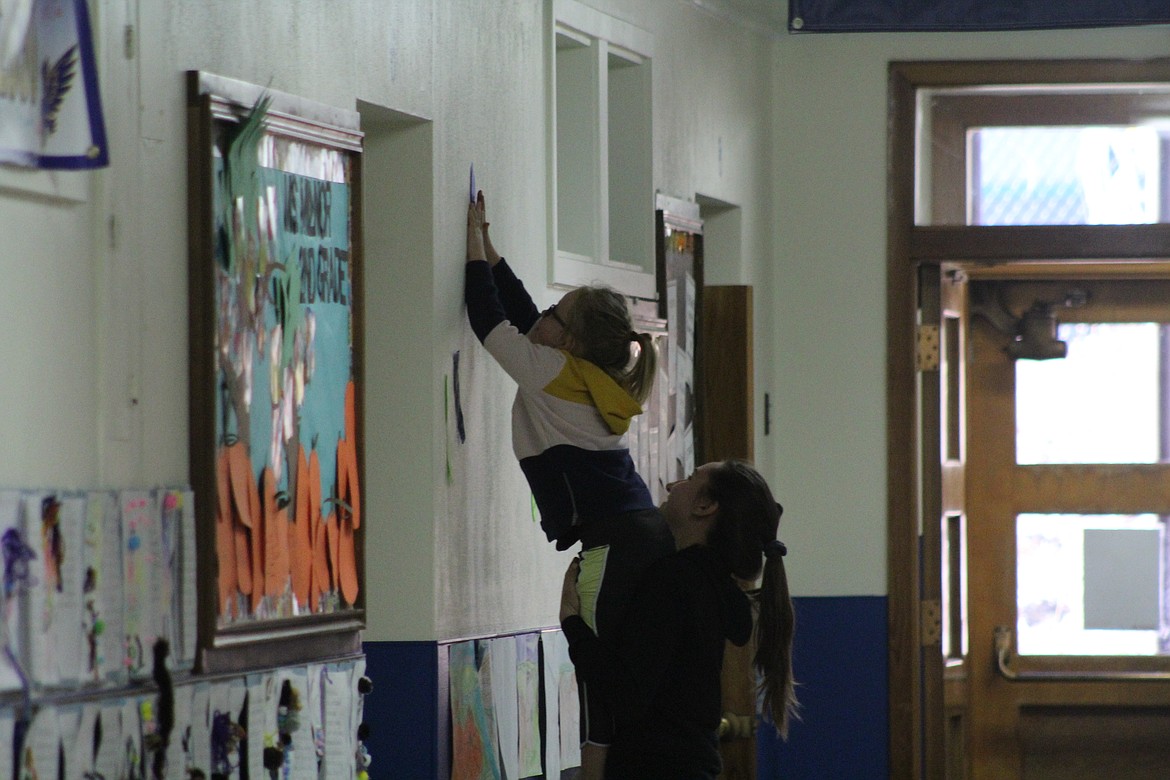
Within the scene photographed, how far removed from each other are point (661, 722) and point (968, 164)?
162 inches

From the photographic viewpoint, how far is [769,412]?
705cm

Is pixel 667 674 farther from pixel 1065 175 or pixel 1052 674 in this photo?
pixel 1052 674

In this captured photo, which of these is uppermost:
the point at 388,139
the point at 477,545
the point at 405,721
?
the point at 388,139

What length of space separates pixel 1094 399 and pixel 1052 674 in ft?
3.91

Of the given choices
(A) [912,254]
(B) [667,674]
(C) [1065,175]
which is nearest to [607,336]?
(B) [667,674]

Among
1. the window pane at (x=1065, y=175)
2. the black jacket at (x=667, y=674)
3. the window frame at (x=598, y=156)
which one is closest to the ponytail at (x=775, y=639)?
the black jacket at (x=667, y=674)

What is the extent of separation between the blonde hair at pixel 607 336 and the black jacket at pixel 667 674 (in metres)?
0.78

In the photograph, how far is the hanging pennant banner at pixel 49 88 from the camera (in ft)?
9.66

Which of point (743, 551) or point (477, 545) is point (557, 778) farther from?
point (743, 551)

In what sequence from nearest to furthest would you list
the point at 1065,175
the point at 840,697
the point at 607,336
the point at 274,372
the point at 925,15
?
the point at 274,372 < the point at 607,336 < the point at 925,15 < the point at 840,697 < the point at 1065,175

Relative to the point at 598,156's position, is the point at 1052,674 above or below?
below

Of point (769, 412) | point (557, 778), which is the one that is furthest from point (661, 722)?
point (769, 412)

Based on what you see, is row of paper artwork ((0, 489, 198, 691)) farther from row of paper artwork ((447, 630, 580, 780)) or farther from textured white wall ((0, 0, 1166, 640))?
row of paper artwork ((447, 630, 580, 780))

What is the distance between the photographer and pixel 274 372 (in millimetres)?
3709
